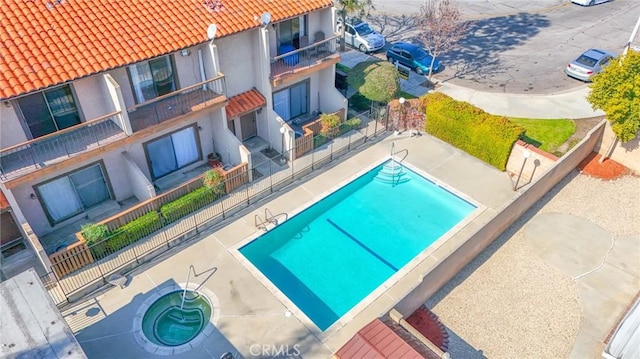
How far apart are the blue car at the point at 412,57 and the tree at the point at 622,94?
11550mm

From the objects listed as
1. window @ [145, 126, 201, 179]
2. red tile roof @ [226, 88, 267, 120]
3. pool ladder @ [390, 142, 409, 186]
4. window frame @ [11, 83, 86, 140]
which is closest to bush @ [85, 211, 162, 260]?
window @ [145, 126, 201, 179]

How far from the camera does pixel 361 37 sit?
116 feet

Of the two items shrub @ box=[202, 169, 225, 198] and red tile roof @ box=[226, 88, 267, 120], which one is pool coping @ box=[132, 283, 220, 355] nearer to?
shrub @ box=[202, 169, 225, 198]

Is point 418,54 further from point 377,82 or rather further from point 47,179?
point 47,179

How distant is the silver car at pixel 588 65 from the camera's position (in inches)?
1245

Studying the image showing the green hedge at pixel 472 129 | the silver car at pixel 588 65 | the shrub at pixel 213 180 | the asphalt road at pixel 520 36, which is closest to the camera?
the shrub at pixel 213 180

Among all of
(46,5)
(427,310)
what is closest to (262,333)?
(427,310)

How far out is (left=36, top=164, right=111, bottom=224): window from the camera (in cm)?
1978

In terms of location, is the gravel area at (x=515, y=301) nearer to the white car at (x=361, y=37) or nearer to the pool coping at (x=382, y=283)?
the pool coping at (x=382, y=283)

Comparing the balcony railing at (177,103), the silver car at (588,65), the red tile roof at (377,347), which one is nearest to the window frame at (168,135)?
the balcony railing at (177,103)

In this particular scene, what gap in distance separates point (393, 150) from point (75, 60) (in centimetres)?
1597

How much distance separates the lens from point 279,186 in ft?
77.9

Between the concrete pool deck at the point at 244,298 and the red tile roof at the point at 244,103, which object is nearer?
the concrete pool deck at the point at 244,298

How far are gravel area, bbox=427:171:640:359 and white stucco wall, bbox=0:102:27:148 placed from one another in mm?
16982
